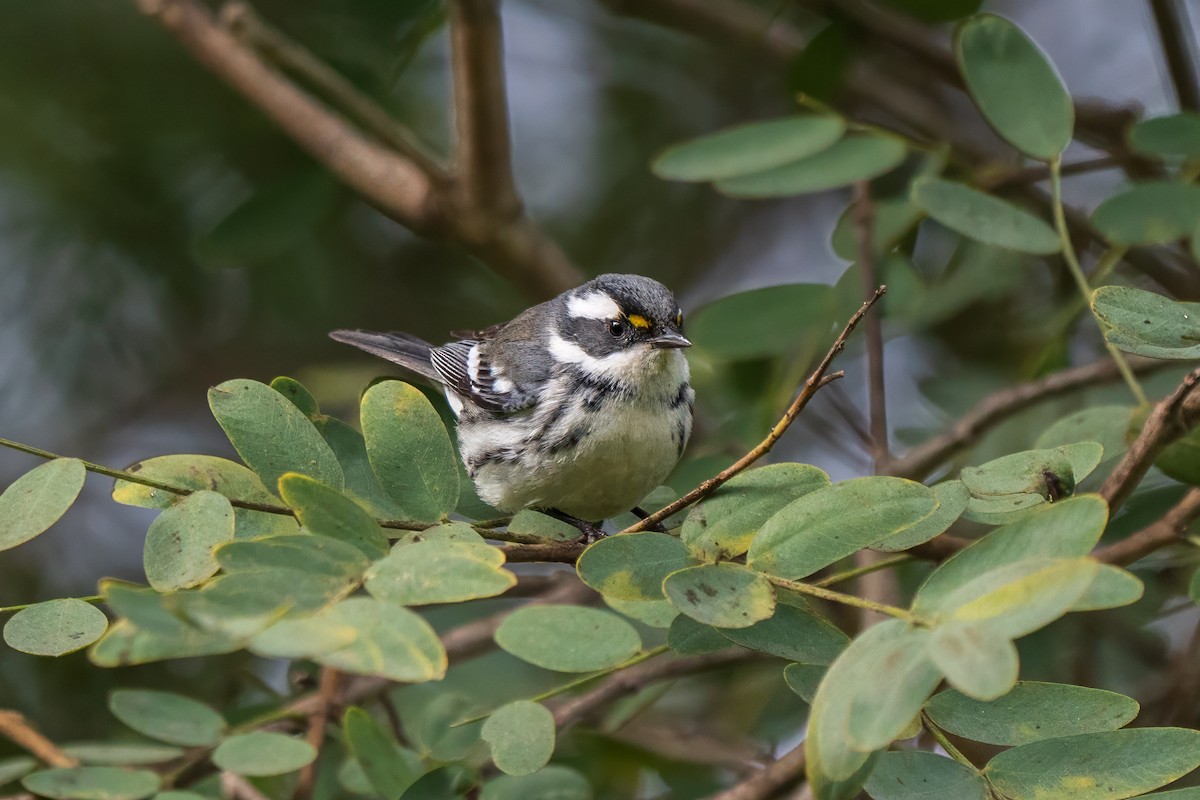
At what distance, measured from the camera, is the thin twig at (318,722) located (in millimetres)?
2424

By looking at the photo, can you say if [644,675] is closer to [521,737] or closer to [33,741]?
[521,737]

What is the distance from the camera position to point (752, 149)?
3.07m

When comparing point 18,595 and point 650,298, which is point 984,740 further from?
point 18,595

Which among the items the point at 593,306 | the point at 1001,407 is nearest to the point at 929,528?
the point at 1001,407

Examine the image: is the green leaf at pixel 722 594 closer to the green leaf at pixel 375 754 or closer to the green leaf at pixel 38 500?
the green leaf at pixel 375 754

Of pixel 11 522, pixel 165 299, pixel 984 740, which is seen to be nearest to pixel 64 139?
pixel 165 299

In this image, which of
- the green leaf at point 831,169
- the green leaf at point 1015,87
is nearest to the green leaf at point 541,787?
the green leaf at point 831,169

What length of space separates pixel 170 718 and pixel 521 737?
1.89 ft

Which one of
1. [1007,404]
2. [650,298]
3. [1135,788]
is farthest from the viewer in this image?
[650,298]

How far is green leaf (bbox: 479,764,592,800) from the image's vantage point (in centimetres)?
221

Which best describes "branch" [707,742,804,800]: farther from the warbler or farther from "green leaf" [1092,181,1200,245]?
"green leaf" [1092,181,1200,245]

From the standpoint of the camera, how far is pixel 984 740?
1.72 meters

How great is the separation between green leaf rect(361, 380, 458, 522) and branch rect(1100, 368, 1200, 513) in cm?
115

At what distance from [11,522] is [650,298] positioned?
6.73 ft
